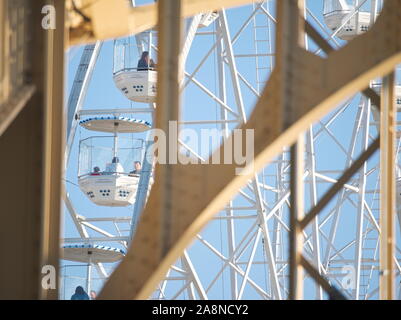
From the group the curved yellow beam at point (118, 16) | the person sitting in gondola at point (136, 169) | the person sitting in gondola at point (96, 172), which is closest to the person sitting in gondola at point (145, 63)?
the person sitting in gondola at point (136, 169)

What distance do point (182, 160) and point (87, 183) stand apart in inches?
891

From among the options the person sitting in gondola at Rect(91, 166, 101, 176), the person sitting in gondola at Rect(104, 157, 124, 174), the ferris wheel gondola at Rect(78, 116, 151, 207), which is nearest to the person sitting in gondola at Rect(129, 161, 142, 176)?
the ferris wheel gondola at Rect(78, 116, 151, 207)

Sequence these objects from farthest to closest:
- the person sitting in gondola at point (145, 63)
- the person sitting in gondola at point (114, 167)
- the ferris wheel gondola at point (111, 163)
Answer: the person sitting in gondola at point (145, 63) → the person sitting in gondola at point (114, 167) → the ferris wheel gondola at point (111, 163)

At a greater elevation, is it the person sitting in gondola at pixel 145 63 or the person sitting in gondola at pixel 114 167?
the person sitting in gondola at pixel 145 63

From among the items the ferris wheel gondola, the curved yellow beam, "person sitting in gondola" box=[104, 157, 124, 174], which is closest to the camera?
the curved yellow beam

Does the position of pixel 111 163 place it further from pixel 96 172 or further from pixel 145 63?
pixel 145 63

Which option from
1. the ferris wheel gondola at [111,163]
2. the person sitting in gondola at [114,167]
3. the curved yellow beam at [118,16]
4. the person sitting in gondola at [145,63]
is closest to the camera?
the curved yellow beam at [118,16]

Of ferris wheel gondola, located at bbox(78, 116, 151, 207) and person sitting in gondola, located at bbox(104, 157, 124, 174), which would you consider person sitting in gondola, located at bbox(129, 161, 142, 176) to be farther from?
person sitting in gondola, located at bbox(104, 157, 124, 174)

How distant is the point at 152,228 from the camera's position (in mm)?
8531

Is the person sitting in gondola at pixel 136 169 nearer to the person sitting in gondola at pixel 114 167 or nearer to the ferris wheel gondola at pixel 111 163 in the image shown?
the ferris wheel gondola at pixel 111 163

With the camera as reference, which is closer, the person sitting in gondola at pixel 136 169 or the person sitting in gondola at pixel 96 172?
the person sitting in gondola at pixel 96 172

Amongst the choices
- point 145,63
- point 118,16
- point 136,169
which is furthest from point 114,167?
point 118,16
